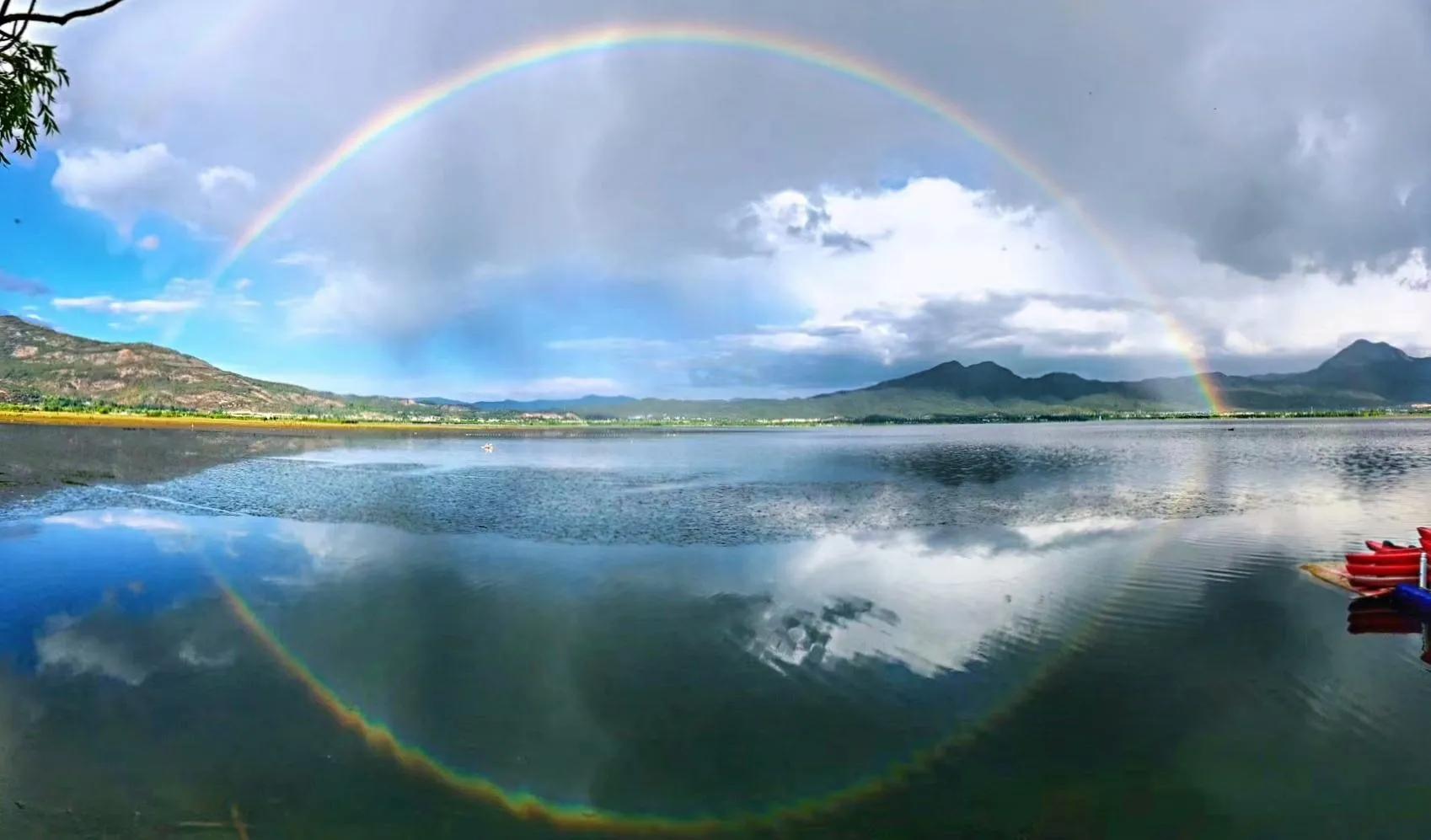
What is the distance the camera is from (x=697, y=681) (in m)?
13.1

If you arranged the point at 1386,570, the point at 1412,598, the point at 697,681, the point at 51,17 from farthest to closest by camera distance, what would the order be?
the point at 1386,570, the point at 1412,598, the point at 697,681, the point at 51,17

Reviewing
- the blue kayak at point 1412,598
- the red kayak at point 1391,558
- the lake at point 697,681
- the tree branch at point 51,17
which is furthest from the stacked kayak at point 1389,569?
the tree branch at point 51,17

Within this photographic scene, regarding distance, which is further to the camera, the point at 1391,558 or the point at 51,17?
the point at 1391,558

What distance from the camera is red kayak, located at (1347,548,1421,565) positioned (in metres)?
18.8

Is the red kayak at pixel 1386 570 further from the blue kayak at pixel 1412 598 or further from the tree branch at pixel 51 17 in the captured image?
the tree branch at pixel 51 17

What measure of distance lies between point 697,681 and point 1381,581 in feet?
62.1

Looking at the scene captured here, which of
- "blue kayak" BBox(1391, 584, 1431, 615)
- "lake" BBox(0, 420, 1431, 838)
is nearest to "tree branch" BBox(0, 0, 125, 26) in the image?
"lake" BBox(0, 420, 1431, 838)

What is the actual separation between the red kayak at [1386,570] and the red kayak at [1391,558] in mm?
32

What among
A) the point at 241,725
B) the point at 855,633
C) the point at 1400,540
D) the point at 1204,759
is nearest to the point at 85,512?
the point at 241,725

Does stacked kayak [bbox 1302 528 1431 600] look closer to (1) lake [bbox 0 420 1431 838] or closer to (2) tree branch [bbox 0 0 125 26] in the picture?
(1) lake [bbox 0 420 1431 838]

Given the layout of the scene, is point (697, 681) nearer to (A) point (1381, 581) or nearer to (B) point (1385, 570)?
(A) point (1381, 581)

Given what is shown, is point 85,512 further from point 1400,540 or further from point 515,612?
point 1400,540

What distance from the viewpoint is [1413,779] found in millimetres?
9773

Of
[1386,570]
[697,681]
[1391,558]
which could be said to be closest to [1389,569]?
[1386,570]
